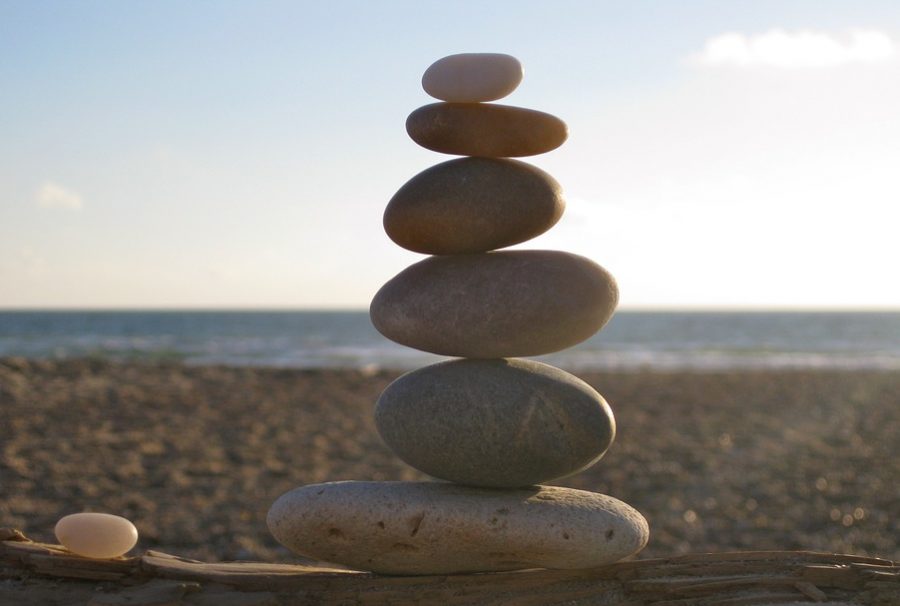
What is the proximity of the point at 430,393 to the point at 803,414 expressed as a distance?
12.2 meters

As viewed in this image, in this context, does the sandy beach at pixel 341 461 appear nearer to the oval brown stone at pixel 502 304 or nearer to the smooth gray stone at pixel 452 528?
the smooth gray stone at pixel 452 528

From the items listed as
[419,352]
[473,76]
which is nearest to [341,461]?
[473,76]

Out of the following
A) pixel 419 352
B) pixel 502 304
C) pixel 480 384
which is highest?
pixel 502 304

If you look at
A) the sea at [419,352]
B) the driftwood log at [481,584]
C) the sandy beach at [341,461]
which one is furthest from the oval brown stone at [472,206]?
the sea at [419,352]

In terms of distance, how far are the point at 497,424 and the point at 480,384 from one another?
0.18 m

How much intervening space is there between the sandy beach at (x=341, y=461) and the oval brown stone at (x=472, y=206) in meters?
3.47

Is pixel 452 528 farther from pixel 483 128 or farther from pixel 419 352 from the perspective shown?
pixel 419 352

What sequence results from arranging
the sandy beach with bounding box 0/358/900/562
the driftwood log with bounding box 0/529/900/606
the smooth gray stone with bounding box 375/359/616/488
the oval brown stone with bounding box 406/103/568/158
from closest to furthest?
the driftwood log with bounding box 0/529/900/606 < the smooth gray stone with bounding box 375/359/616/488 < the oval brown stone with bounding box 406/103/568/158 < the sandy beach with bounding box 0/358/900/562

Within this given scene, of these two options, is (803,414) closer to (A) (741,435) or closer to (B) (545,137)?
(A) (741,435)

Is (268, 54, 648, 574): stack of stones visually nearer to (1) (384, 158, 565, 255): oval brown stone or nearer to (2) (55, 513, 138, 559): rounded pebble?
(1) (384, 158, 565, 255): oval brown stone

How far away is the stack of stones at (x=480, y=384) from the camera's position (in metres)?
3.40

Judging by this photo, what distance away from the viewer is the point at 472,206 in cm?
366

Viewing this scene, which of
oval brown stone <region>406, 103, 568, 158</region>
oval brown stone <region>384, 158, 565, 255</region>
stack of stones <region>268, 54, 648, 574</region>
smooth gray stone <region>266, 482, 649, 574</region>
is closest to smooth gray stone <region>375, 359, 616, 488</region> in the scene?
stack of stones <region>268, 54, 648, 574</region>

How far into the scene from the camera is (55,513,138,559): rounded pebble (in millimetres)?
3689
